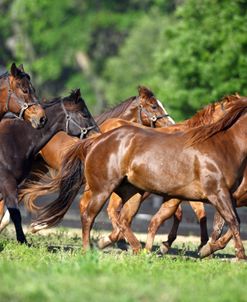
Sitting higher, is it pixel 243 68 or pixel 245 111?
pixel 245 111

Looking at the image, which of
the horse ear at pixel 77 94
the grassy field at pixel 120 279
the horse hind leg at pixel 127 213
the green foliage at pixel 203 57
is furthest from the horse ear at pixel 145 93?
the green foliage at pixel 203 57

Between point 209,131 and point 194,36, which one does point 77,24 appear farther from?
point 209,131

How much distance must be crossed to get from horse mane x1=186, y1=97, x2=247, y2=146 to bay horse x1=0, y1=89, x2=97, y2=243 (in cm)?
264

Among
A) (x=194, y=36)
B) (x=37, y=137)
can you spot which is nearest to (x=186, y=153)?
(x=37, y=137)

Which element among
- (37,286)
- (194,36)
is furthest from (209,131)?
(194,36)

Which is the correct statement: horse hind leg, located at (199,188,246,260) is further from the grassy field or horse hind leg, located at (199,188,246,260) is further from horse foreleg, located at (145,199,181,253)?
horse foreleg, located at (145,199,181,253)

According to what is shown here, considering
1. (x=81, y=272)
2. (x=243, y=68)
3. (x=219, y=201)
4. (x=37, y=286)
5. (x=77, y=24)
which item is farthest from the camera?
(x=77, y=24)

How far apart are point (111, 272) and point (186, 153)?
2950 millimetres

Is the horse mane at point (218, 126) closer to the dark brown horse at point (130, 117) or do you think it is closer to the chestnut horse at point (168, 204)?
the chestnut horse at point (168, 204)

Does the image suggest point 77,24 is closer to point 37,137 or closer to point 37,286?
point 37,137

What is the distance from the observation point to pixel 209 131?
1129 centimetres

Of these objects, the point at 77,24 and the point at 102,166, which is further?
the point at 77,24

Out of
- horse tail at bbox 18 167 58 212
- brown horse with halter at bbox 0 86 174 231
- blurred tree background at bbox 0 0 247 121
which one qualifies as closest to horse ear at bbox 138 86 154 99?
brown horse with halter at bbox 0 86 174 231

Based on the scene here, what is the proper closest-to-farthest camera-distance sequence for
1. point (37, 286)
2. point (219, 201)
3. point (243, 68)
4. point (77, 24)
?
point (37, 286) → point (219, 201) → point (243, 68) → point (77, 24)
